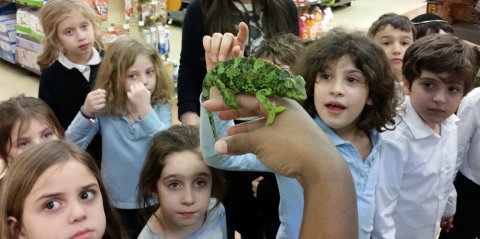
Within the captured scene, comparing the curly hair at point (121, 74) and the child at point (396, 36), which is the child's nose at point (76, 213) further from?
the child at point (396, 36)

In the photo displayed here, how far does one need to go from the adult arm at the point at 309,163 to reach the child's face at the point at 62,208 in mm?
436

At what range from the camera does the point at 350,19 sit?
8.87m

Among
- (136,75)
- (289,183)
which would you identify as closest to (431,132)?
(289,183)

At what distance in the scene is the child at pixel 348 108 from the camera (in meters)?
1.54

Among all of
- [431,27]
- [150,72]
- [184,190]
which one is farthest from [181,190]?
[431,27]

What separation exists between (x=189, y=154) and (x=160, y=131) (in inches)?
11.2

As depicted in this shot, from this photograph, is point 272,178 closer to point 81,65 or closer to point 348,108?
point 348,108

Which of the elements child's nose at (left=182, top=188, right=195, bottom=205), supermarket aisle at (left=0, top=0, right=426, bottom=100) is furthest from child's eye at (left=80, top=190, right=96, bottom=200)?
supermarket aisle at (left=0, top=0, right=426, bottom=100)

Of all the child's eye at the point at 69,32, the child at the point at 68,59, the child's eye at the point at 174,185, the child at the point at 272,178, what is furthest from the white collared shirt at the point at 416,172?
the child's eye at the point at 69,32

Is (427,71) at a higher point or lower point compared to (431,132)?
higher

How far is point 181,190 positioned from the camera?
1743 mm

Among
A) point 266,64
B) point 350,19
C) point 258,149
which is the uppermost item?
point 266,64

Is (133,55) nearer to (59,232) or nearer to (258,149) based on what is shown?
(59,232)

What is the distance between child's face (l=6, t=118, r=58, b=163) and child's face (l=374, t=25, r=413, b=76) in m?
1.87
